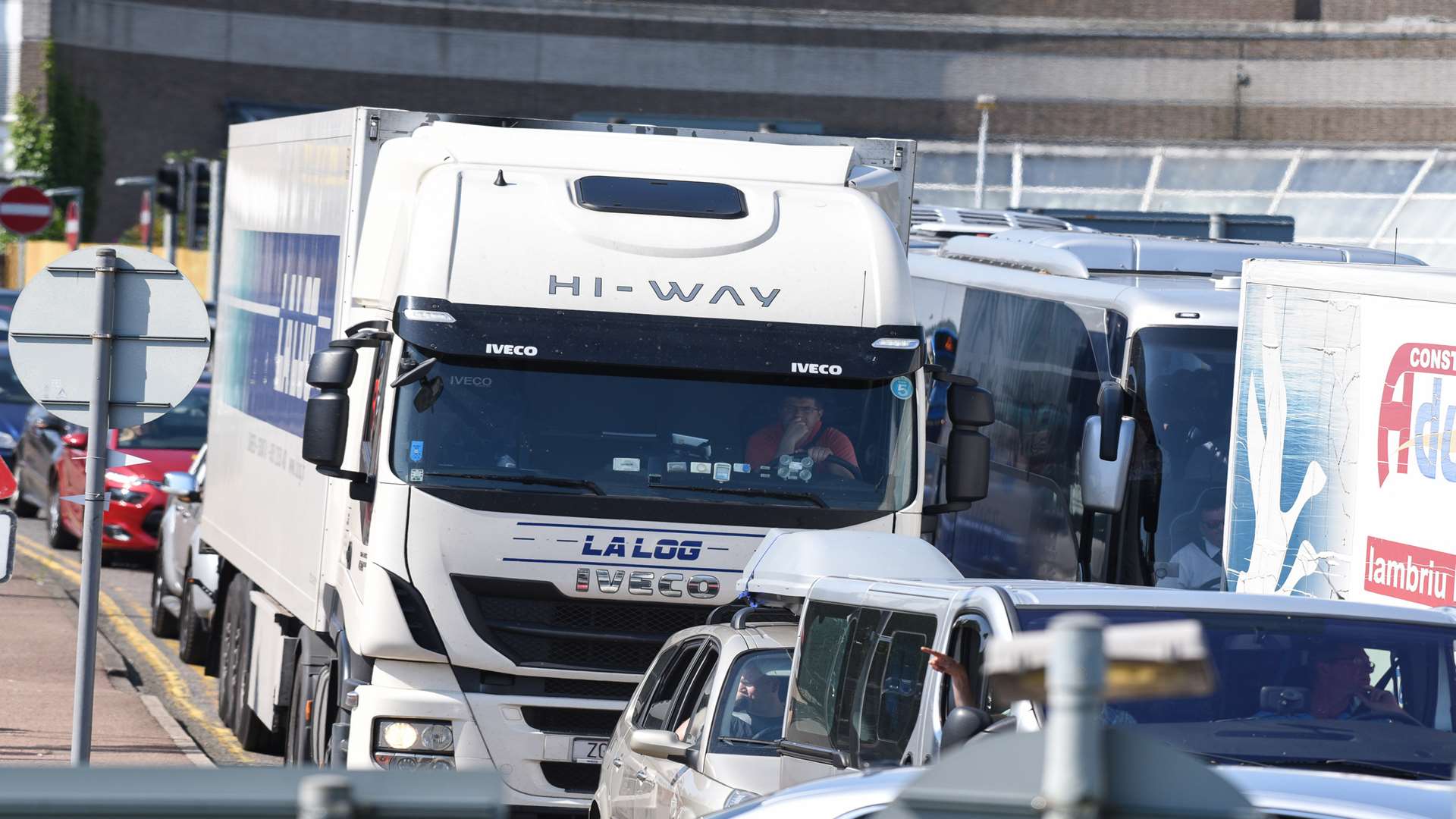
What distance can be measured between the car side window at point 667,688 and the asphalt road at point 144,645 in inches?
212

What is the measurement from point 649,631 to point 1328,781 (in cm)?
541

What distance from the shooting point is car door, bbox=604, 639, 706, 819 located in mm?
7637

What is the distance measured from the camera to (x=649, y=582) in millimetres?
9570

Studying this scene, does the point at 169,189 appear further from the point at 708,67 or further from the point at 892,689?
the point at 708,67

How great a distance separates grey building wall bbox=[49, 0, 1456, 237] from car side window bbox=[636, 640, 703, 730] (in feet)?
182

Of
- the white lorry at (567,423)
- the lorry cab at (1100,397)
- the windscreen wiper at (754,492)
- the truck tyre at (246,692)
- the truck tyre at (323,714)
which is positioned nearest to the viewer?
the white lorry at (567,423)

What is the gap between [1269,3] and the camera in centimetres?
6606

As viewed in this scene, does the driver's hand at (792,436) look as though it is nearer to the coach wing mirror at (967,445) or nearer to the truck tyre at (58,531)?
the coach wing mirror at (967,445)

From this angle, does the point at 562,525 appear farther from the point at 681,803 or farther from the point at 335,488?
the point at 681,803

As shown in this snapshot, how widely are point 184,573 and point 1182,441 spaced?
798 centimetres

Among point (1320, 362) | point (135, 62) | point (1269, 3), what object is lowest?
point (1320, 362)

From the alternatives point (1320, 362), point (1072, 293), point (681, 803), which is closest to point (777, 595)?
point (681, 803)

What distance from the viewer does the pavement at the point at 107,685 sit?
493 inches

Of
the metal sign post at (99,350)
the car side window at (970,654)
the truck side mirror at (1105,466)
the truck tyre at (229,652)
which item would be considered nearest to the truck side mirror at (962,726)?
the car side window at (970,654)
